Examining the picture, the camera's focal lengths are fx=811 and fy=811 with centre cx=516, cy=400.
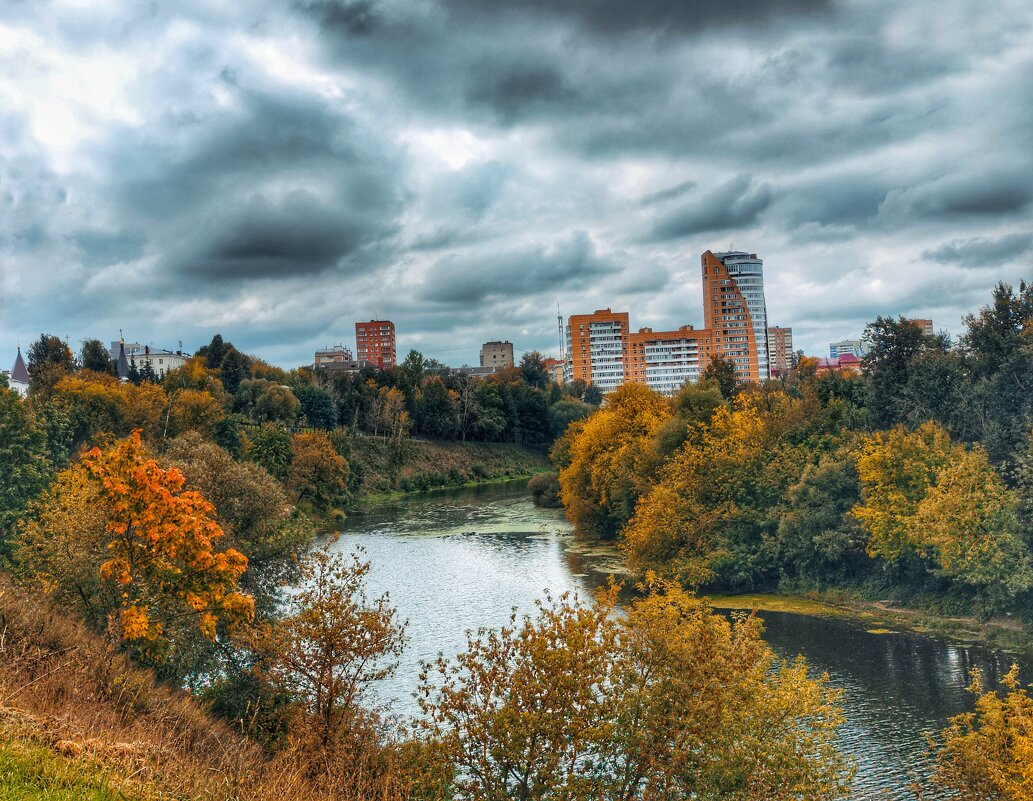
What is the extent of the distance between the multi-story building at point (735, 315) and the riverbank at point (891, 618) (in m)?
127

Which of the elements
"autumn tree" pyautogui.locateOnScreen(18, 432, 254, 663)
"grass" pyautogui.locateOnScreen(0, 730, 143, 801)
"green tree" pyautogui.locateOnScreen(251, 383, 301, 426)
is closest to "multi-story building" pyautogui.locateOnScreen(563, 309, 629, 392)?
"green tree" pyautogui.locateOnScreen(251, 383, 301, 426)

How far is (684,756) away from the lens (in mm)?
15250

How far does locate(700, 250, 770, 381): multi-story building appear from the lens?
164250mm

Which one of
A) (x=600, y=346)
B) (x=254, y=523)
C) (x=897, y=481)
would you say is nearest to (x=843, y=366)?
(x=600, y=346)

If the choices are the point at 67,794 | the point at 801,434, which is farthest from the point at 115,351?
the point at 67,794

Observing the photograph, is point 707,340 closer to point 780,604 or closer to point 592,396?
point 592,396

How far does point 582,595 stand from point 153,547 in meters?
24.5

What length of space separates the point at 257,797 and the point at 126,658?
7687 mm

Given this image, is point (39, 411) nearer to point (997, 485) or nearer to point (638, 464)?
point (638, 464)

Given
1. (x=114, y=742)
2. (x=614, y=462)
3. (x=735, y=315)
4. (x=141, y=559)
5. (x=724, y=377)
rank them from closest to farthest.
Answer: (x=114, y=742) < (x=141, y=559) < (x=614, y=462) < (x=724, y=377) < (x=735, y=315)

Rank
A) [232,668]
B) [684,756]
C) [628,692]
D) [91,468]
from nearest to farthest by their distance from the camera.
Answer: [684,756] → [628,692] → [91,468] → [232,668]

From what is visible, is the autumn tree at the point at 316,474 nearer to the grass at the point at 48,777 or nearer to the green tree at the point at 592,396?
the grass at the point at 48,777

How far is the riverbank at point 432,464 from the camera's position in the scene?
8844 cm

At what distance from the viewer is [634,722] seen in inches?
624
